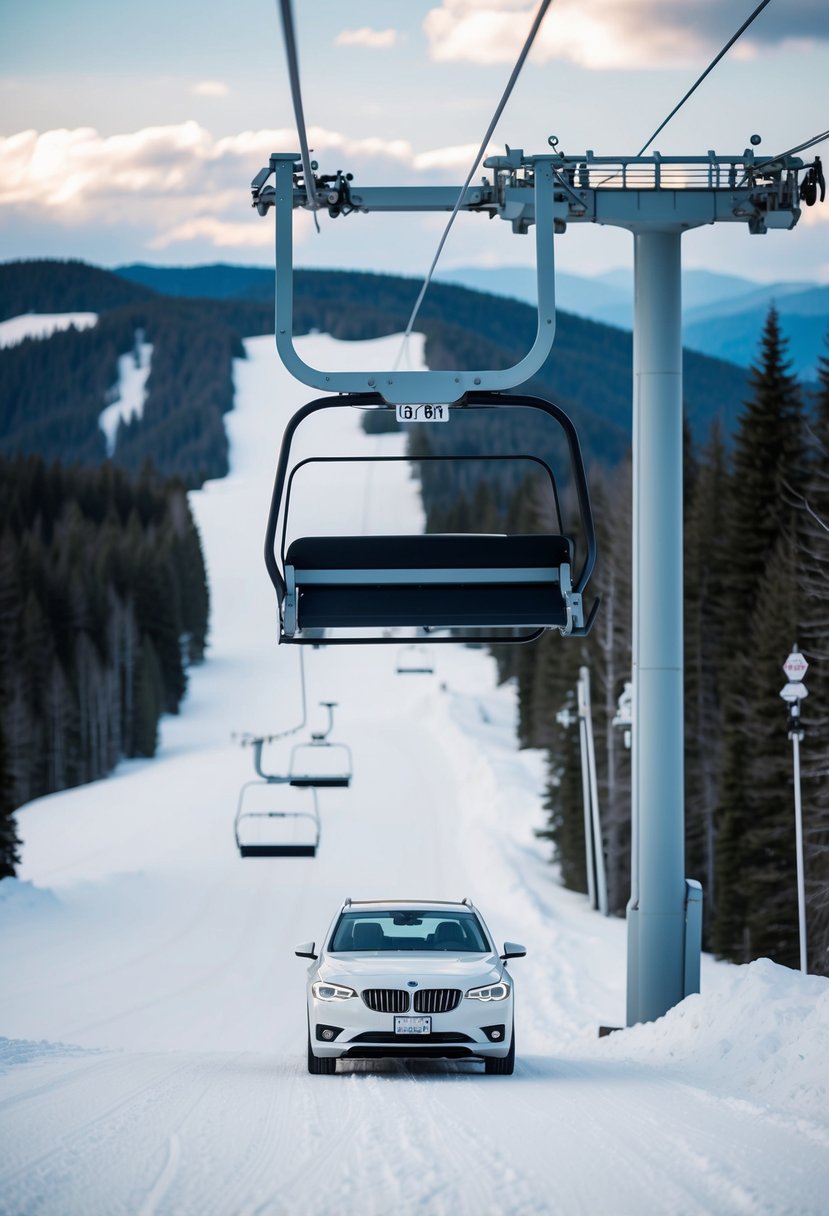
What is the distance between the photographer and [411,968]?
11766mm

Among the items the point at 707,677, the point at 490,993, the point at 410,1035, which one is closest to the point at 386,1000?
the point at 410,1035

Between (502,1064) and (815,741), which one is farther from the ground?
(815,741)

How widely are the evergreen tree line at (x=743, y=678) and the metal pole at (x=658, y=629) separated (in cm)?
736

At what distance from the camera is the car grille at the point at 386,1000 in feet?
37.7

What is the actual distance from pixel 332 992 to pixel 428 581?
14.9 ft

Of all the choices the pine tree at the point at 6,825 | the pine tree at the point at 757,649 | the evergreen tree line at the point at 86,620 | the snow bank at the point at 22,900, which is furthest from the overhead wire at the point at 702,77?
the evergreen tree line at the point at 86,620

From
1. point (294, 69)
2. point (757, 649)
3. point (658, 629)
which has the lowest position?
point (757, 649)

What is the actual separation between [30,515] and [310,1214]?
4633 inches

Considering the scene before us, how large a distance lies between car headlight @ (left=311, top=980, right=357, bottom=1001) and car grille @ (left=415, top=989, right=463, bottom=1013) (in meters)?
0.47

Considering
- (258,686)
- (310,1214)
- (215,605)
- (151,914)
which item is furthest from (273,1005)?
(215,605)

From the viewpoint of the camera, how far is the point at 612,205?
15.6 meters

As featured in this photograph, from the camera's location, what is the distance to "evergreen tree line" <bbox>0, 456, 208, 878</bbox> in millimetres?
88375

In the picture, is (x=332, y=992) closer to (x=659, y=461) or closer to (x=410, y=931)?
(x=410, y=931)

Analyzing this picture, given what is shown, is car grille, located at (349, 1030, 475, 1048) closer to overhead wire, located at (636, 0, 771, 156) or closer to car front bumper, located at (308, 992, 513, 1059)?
car front bumper, located at (308, 992, 513, 1059)
